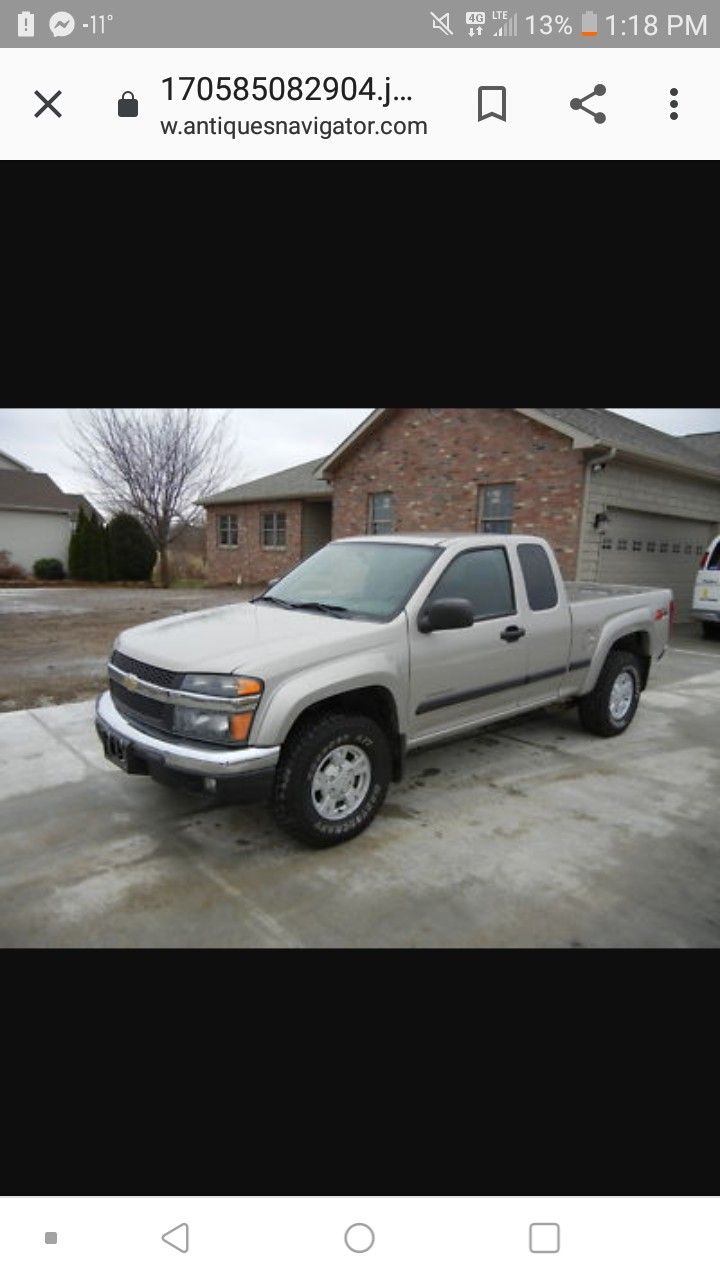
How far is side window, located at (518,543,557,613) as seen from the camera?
15.9 feet

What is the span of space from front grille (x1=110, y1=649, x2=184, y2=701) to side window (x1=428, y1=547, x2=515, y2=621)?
5.74 feet

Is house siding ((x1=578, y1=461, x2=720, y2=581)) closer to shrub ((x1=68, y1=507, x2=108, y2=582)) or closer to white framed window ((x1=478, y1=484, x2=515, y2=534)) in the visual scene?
white framed window ((x1=478, y1=484, x2=515, y2=534))

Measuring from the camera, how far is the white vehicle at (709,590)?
11211 millimetres

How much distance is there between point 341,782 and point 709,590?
33.3 ft

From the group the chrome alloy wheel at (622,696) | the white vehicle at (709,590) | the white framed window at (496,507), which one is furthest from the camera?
the white framed window at (496,507)

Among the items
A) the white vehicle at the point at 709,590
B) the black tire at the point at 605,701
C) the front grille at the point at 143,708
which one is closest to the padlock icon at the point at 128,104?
the front grille at the point at 143,708

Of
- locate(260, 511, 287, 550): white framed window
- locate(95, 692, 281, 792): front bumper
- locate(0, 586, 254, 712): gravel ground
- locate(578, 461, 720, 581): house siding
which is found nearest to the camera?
locate(95, 692, 281, 792): front bumper

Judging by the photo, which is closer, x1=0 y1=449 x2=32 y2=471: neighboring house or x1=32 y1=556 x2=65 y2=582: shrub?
x1=32 y1=556 x2=65 y2=582: shrub

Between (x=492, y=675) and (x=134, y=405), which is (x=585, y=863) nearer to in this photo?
(x=492, y=675)

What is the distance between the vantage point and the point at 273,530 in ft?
70.3

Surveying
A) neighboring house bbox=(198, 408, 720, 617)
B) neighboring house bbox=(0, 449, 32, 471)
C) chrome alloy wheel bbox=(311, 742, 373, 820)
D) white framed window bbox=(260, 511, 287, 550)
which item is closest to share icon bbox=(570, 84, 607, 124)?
chrome alloy wheel bbox=(311, 742, 373, 820)

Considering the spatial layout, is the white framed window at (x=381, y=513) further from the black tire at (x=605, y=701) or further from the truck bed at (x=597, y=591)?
the black tire at (x=605, y=701)

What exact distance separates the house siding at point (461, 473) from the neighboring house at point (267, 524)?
4.06 m
